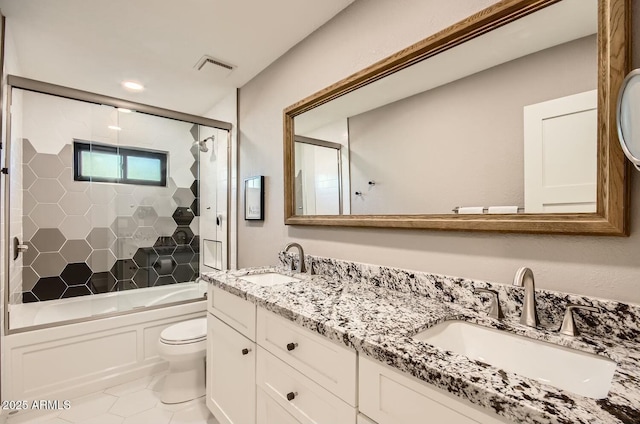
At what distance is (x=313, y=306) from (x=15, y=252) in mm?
2138

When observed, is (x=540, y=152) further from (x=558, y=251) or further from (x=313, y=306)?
(x=313, y=306)

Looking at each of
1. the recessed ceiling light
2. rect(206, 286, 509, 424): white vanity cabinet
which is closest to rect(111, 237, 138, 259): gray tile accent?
the recessed ceiling light

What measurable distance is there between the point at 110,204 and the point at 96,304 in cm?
81

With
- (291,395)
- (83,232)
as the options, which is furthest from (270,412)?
(83,232)

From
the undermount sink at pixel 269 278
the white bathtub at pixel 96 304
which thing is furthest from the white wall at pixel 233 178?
the undermount sink at pixel 269 278

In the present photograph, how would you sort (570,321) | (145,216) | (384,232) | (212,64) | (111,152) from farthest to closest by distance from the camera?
(145,216) → (111,152) → (212,64) → (384,232) → (570,321)

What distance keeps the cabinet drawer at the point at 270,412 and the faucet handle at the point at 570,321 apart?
846 millimetres

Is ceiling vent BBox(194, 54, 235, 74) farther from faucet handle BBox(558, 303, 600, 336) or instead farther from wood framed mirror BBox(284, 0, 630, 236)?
faucet handle BBox(558, 303, 600, 336)

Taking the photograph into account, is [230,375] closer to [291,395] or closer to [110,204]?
[291,395]

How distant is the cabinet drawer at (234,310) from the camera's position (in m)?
1.25

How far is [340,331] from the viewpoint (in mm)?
824

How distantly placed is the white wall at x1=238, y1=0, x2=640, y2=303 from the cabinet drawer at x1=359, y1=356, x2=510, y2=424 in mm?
549

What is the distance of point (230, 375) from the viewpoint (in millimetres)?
1393

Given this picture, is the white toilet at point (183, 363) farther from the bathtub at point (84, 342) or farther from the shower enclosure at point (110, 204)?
the shower enclosure at point (110, 204)
